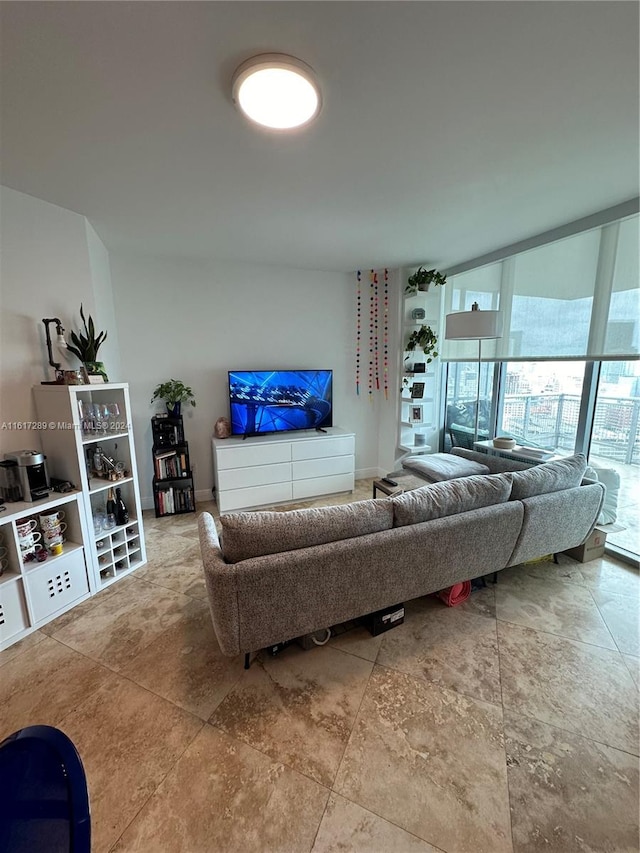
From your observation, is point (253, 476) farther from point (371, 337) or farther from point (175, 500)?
point (371, 337)

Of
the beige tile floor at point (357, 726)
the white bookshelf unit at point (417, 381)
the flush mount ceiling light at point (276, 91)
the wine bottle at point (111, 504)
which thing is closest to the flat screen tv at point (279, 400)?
the white bookshelf unit at point (417, 381)

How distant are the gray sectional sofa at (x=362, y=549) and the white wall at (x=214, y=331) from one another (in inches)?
81.5

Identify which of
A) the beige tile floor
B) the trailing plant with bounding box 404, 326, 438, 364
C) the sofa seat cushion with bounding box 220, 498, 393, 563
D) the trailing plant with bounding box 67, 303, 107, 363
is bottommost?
the beige tile floor

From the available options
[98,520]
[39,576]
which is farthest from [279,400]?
[39,576]

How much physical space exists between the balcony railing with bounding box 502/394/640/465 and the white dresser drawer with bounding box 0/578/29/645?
3.97m

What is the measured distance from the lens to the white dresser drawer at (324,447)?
11.9 ft

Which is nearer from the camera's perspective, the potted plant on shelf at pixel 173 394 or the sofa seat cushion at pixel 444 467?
the sofa seat cushion at pixel 444 467

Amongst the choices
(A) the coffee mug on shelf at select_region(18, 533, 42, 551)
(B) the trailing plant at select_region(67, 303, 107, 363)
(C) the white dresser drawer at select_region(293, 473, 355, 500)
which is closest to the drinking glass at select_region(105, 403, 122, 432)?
(B) the trailing plant at select_region(67, 303, 107, 363)

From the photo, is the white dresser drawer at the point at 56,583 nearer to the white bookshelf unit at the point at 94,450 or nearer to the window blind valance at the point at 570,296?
the white bookshelf unit at the point at 94,450

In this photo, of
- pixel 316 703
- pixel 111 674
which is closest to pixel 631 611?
pixel 316 703

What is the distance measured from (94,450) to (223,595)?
169 cm

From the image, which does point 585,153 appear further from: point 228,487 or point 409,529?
point 228,487

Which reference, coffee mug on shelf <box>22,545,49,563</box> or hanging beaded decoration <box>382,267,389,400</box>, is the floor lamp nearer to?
hanging beaded decoration <box>382,267,389,400</box>

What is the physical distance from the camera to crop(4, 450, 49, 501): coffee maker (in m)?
2.00
